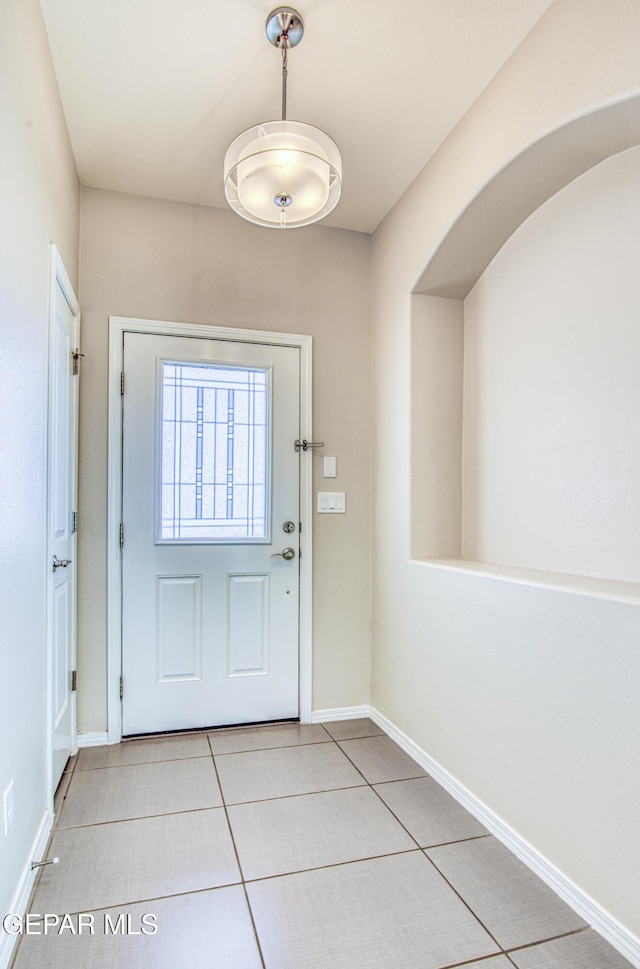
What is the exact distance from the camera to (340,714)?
10.3 feet

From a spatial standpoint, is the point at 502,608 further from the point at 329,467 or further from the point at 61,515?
the point at 61,515

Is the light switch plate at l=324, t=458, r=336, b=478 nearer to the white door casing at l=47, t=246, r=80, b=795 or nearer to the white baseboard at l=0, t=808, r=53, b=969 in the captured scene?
the white door casing at l=47, t=246, r=80, b=795

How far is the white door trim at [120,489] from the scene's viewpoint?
9.19 feet

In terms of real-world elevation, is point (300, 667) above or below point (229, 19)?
below

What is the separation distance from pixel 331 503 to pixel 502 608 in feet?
4.27

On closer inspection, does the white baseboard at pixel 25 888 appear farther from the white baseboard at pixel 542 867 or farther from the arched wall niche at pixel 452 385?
the arched wall niche at pixel 452 385

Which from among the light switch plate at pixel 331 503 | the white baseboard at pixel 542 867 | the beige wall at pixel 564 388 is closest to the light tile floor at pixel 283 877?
the white baseboard at pixel 542 867

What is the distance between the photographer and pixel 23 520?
173cm

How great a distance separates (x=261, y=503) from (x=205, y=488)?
1.02 feet

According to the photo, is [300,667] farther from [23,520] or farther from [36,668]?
[23,520]

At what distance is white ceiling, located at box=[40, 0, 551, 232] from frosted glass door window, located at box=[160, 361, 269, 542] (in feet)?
3.28

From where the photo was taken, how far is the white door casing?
2.13 meters

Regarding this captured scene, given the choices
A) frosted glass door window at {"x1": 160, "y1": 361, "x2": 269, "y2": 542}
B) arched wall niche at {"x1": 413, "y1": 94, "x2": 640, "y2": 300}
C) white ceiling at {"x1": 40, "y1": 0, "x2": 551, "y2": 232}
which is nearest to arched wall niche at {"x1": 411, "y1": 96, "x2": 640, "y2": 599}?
arched wall niche at {"x1": 413, "y1": 94, "x2": 640, "y2": 300}

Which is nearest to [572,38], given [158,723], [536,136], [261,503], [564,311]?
[536,136]
